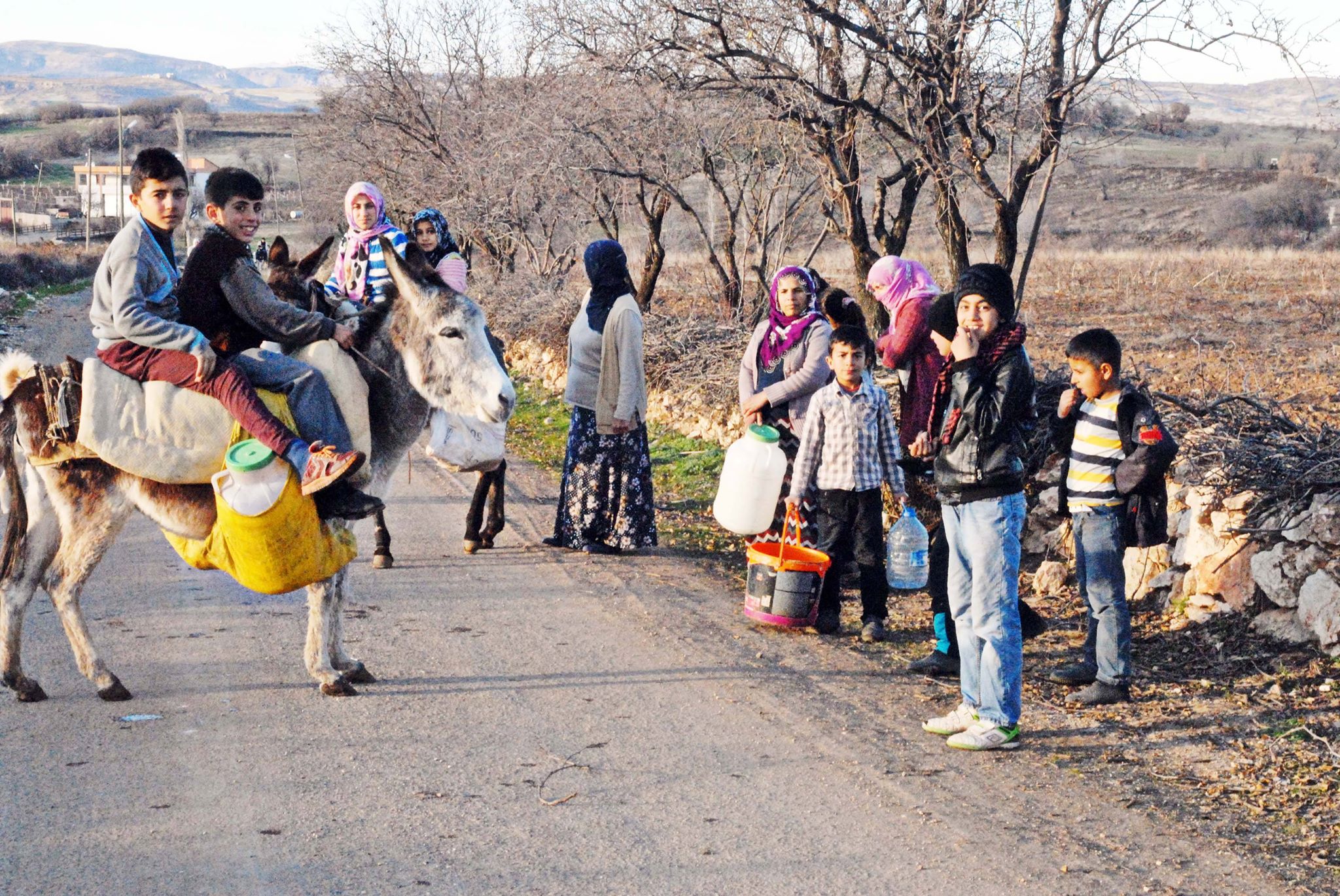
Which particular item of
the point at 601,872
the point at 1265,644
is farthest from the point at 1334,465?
the point at 601,872

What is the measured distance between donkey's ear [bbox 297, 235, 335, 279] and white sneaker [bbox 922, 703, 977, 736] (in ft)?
14.0

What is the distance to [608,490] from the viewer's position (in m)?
9.36

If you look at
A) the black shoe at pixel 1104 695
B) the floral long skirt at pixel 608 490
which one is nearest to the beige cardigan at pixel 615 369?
the floral long skirt at pixel 608 490

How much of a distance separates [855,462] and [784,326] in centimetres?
140

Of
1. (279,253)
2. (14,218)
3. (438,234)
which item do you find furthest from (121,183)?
(279,253)

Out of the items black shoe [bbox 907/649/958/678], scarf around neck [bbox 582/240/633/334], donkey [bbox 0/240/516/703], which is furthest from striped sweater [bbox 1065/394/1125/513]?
scarf around neck [bbox 582/240/633/334]

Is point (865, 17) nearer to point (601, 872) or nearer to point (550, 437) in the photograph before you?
point (550, 437)

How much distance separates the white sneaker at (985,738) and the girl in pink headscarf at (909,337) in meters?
2.25

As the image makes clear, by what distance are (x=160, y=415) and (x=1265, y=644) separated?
19.5 feet

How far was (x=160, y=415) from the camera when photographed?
18.8 ft

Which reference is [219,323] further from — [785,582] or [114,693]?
[785,582]

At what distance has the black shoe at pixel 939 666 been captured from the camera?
6.66 m

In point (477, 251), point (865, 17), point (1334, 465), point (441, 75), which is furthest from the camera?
point (477, 251)

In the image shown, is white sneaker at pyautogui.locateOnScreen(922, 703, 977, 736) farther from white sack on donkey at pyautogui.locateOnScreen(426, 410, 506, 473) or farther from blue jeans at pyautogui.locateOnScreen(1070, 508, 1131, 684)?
white sack on donkey at pyautogui.locateOnScreen(426, 410, 506, 473)
